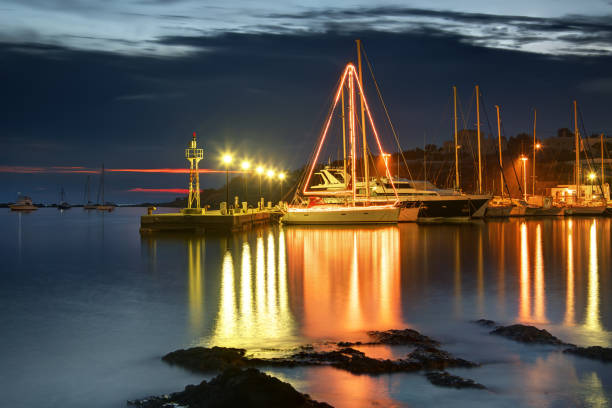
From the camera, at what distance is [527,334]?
1102 cm

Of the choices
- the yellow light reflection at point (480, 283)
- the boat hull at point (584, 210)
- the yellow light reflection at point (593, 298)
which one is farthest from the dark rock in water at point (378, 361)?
the boat hull at point (584, 210)

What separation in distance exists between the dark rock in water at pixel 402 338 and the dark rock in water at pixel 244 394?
138 inches

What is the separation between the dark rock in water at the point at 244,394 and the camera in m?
6.98

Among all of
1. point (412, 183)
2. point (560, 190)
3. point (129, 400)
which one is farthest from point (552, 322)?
point (560, 190)

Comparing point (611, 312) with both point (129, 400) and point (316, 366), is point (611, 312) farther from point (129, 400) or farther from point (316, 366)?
point (129, 400)

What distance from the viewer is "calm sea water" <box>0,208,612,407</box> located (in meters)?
8.64

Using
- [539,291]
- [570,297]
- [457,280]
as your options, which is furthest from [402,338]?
[457,280]

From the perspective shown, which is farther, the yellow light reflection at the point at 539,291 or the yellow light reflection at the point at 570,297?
the yellow light reflection at the point at 539,291

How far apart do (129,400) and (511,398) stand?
497 centimetres

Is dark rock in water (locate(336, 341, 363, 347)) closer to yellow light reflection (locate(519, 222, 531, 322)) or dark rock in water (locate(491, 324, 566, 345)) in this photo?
dark rock in water (locate(491, 324, 566, 345))

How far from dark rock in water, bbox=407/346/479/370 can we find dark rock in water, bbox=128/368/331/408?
244 centimetres

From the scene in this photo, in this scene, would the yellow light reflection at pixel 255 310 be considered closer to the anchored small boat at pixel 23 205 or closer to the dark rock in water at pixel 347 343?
the dark rock in water at pixel 347 343

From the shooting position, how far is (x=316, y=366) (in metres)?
9.46

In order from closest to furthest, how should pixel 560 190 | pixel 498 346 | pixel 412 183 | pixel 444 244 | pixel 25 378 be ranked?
pixel 25 378
pixel 498 346
pixel 444 244
pixel 412 183
pixel 560 190
